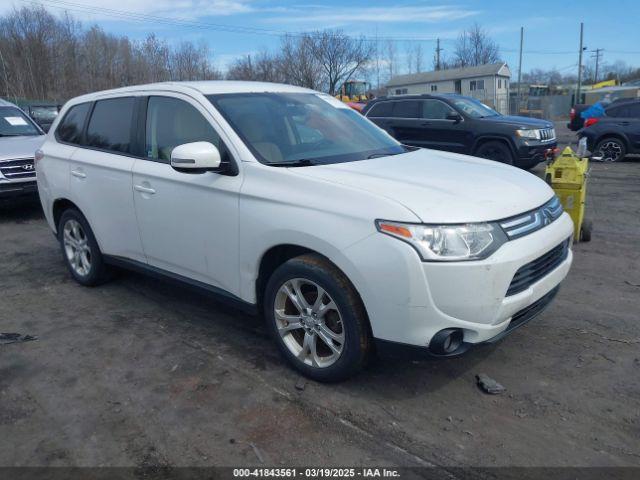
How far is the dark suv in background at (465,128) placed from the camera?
11.1 m

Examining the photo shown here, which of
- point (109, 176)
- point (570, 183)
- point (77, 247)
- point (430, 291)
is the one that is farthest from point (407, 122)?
point (430, 291)

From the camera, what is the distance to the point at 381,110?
12.7 metres

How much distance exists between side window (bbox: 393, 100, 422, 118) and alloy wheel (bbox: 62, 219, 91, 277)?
8595 mm

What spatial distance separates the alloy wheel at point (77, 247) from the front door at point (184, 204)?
1200 millimetres

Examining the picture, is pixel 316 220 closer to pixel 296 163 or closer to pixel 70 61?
pixel 296 163

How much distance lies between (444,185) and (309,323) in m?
1.17

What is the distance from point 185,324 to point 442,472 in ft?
8.22

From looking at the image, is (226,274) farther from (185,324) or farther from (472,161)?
(472,161)

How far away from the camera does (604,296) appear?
481 cm

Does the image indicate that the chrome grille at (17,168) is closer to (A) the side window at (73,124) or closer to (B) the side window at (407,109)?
(A) the side window at (73,124)

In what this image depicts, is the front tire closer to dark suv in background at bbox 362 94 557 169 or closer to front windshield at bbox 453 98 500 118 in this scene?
dark suv in background at bbox 362 94 557 169

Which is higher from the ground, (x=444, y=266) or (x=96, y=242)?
(x=444, y=266)

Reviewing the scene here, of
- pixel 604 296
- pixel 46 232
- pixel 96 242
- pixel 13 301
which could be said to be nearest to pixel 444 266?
pixel 604 296

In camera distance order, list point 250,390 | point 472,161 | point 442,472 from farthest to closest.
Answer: point 472,161
point 250,390
point 442,472
